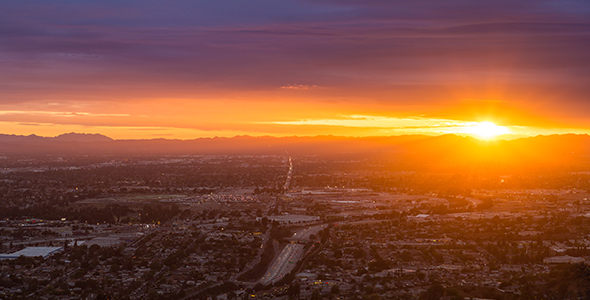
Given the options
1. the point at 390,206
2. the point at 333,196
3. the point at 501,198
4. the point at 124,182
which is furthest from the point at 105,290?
the point at 124,182

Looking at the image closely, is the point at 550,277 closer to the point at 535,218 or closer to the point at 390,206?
the point at 535,218

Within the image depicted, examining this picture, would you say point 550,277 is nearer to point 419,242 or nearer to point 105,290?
point 419,242

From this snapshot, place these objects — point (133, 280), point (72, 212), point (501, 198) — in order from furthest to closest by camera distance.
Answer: point (501, 198)
point (72, 212)
point (133, 280)

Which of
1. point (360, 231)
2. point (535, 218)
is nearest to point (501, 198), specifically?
point (535, 218)

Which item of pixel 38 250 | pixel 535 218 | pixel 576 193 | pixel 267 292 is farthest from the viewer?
pixel 576 193

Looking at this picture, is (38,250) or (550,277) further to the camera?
(38,250)

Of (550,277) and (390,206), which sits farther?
(390,206)
